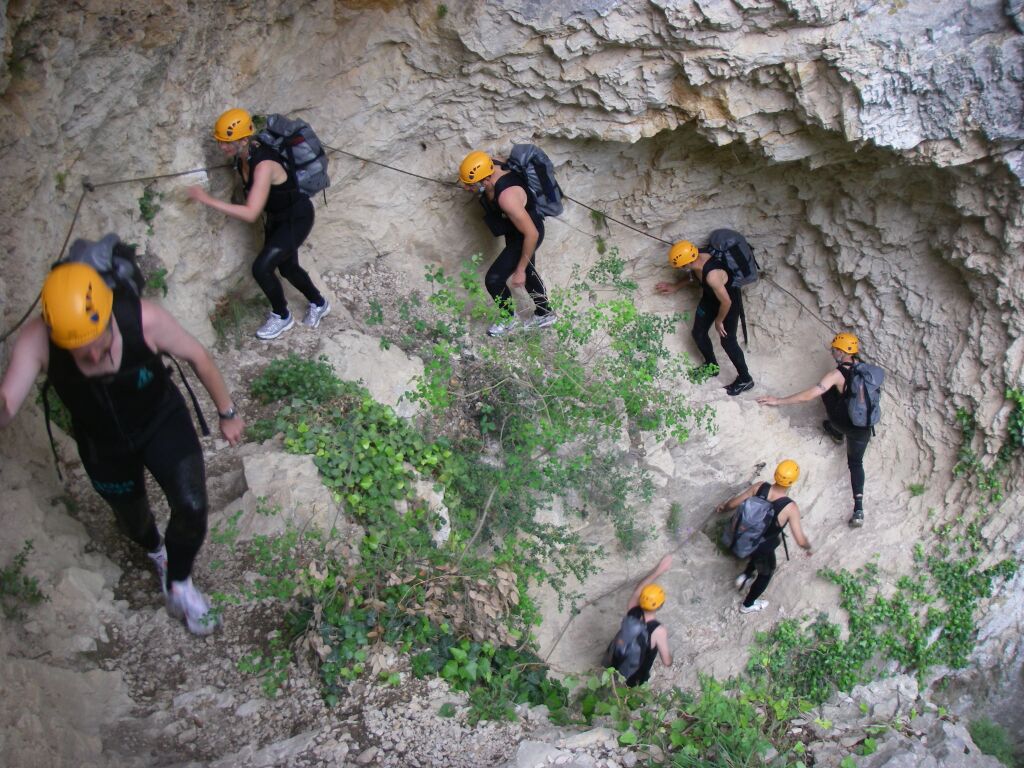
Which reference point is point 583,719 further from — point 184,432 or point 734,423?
point 734,423

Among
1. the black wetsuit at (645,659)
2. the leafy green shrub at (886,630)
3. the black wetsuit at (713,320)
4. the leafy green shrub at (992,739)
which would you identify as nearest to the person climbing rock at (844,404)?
the black wetsuit at (713,320)

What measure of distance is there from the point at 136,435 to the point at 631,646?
3.63 meters

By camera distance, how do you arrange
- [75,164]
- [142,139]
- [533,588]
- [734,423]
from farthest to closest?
[734,423] → [533,588] → [142,139] → [75,164]

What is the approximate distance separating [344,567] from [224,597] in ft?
2.07

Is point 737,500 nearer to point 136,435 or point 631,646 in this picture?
point 631,646

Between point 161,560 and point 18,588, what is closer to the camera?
point 18,588

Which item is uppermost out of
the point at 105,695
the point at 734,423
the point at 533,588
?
the point at 105,695

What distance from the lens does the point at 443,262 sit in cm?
686

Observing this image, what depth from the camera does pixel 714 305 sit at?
7336 mm

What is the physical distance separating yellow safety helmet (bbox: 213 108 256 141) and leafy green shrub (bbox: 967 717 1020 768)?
23.2 feet

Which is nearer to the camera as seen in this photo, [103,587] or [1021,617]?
[103,587]

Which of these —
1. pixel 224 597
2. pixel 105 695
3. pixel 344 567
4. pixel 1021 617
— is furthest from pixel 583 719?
pixel 1021 617

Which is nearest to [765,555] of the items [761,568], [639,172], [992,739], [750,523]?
[761,568]

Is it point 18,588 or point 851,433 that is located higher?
point 18,588
